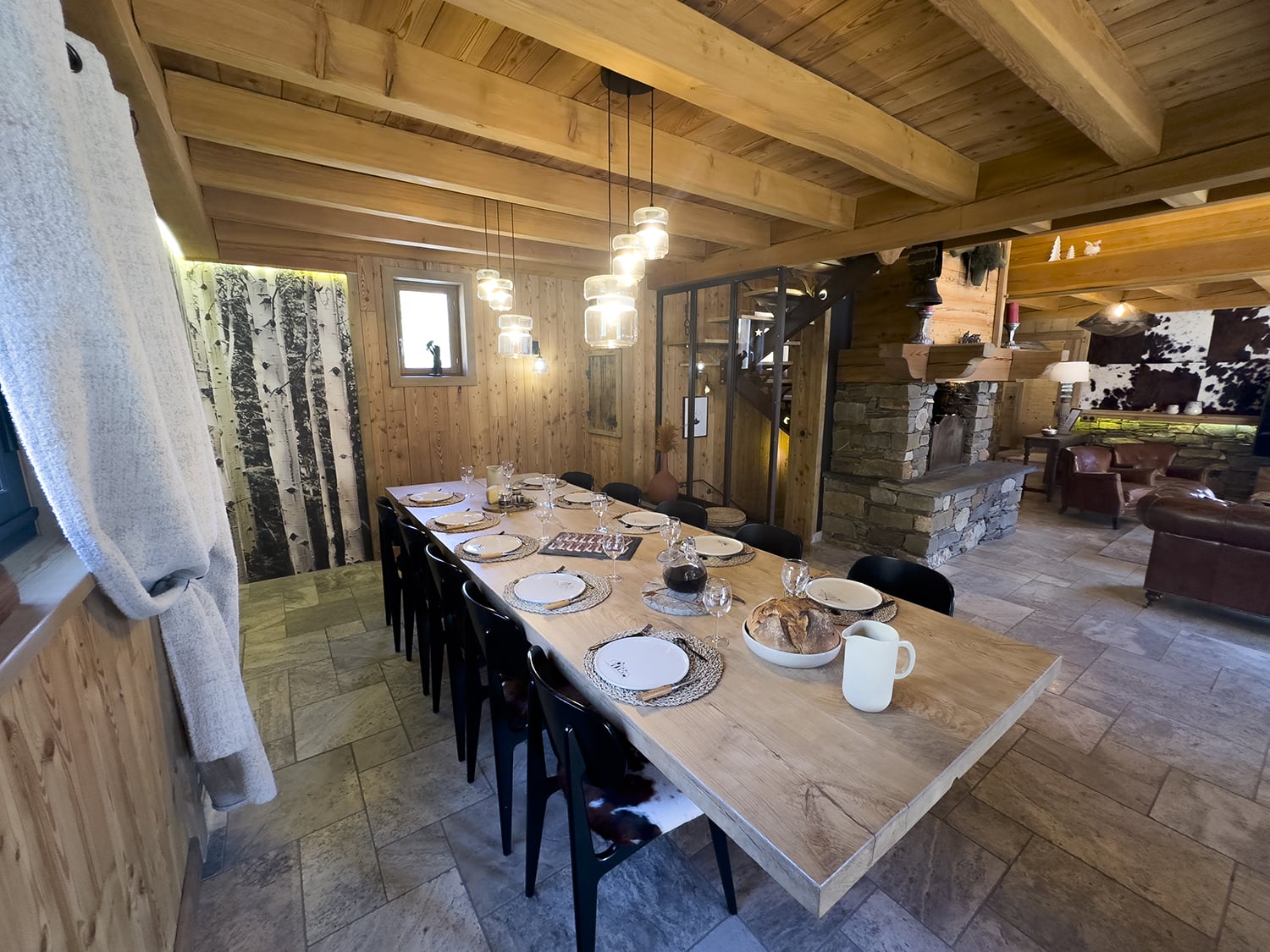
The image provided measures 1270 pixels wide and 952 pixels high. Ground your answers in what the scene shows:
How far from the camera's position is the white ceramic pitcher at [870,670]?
1087 mm

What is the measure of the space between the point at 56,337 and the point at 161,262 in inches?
25.5

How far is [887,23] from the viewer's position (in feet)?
5.06

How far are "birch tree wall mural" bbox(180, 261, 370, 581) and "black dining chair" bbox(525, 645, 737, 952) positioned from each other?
3.40 meters

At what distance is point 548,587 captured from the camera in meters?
1.75

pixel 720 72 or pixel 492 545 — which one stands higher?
pixel 720 72

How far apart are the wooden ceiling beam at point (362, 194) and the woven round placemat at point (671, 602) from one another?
2.48 metres

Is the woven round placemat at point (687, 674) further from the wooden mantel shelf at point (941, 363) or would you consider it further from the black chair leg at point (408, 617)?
the wooden mantel shelf at point (941, 363)

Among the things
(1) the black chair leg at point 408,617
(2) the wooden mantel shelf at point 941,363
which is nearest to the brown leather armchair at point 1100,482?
(2) the wooden mantel shelf at point 941,363

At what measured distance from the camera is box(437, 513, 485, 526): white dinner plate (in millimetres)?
2551

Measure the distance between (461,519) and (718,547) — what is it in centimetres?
132

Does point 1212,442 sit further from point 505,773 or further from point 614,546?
point 505,773

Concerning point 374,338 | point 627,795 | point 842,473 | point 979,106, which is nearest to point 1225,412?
point 842,473

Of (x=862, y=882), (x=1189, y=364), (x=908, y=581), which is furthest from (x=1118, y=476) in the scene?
(x=862, y=882)

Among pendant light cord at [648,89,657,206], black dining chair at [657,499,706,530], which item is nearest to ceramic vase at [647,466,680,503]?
black dining chair at [657,499,706,530]
